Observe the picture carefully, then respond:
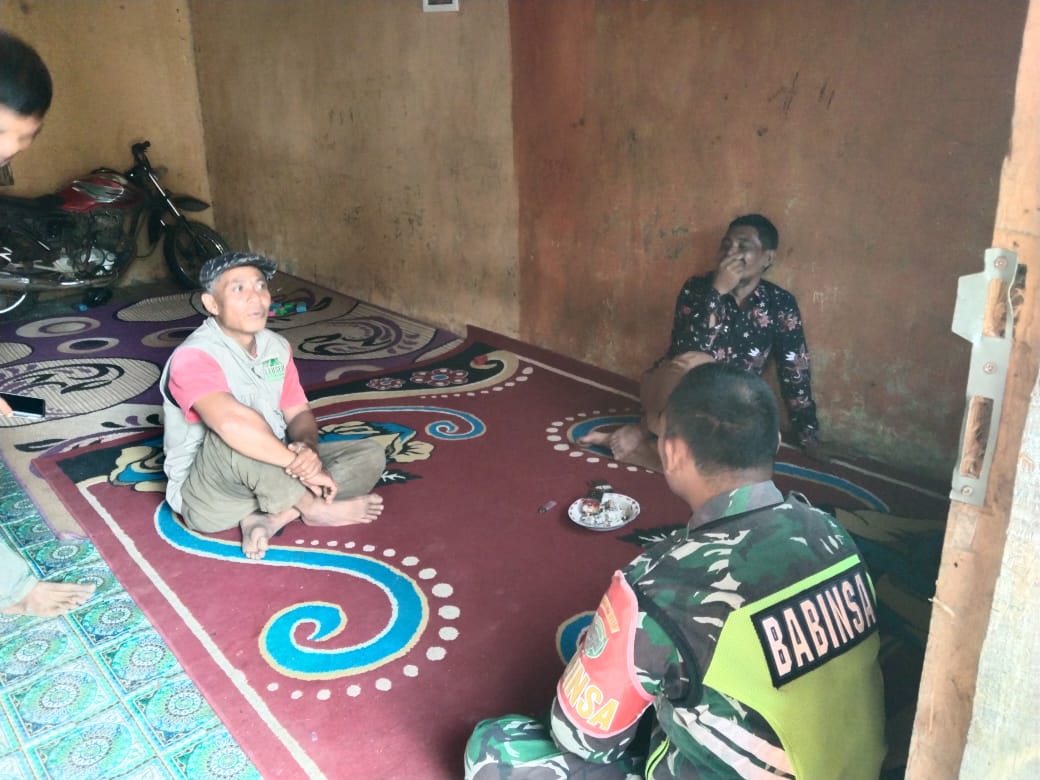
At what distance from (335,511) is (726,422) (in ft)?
5.01

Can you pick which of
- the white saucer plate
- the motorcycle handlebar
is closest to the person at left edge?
the white saucer plate

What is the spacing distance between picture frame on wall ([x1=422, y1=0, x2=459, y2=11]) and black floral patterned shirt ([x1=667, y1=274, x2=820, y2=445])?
1825 mm

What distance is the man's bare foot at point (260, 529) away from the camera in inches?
91.9

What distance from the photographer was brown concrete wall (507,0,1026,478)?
7.76 ft

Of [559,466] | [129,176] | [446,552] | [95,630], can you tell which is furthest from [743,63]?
[129,176]

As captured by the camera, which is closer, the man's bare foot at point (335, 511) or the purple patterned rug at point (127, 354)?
the man's bare foot at point (335, 511)

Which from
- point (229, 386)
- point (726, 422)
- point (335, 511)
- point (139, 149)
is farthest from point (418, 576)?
point (139, 149)

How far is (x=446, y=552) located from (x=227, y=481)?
0.67m

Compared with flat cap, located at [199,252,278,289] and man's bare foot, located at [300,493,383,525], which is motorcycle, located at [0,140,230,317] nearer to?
flat cap, located at [199,252,278,289]

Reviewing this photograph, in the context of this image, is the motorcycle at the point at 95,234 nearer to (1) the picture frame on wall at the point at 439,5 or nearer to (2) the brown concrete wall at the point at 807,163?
(1) the picture frame on wall at the point at 439,5

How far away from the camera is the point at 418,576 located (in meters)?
2.24

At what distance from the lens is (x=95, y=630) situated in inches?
80.3

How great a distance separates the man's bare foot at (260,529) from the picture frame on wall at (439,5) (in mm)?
2456

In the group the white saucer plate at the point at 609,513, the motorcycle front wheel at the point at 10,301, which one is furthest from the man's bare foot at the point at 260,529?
the motorcycle front wheel at the point at 10,301
